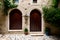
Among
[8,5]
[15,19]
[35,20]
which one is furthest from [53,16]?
[8,5]

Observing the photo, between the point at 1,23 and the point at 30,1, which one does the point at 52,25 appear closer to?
the point at 30,1

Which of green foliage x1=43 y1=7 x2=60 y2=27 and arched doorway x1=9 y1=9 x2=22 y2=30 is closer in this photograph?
green foliage x1=43 y1=7 x2=60 y2=27

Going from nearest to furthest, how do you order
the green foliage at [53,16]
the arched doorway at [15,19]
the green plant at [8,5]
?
1. the green foliage at [53,16]
2. the green plant at [8,5]
3. the arched doorway at [15,19]

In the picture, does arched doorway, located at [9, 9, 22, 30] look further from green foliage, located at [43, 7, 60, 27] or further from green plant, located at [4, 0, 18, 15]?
green foliage, located at [43, 7, 60, 27]

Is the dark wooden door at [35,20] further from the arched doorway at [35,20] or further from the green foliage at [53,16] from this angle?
the green foliage at [53,16]

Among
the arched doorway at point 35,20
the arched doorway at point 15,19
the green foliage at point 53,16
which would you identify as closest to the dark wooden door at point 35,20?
the arched doorway at point 35,20

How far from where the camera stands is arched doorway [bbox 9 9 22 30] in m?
11.9

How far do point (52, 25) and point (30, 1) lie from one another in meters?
2.75

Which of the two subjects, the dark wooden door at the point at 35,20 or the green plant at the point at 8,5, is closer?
the green plant at the point at 8,5

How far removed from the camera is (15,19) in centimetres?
1194

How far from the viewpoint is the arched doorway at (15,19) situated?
11.9 meters

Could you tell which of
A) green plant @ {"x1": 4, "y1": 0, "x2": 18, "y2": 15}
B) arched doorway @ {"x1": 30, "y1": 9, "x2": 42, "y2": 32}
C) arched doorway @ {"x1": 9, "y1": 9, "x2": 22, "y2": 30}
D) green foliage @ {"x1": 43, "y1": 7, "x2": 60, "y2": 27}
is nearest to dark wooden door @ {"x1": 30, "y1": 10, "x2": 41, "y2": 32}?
arched doorway @ {"x1": 30, "y1": 9, "x2": 42, "y2": 32}

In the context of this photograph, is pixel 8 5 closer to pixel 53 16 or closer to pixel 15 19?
pixel 15 19

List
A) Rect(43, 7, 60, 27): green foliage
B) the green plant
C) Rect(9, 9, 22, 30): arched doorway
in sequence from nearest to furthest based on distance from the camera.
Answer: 1. Rect(43, 7, 60, 27): green foliage
2. the green plant
3. Rect(9, 9, 22, 30): arched doorway
